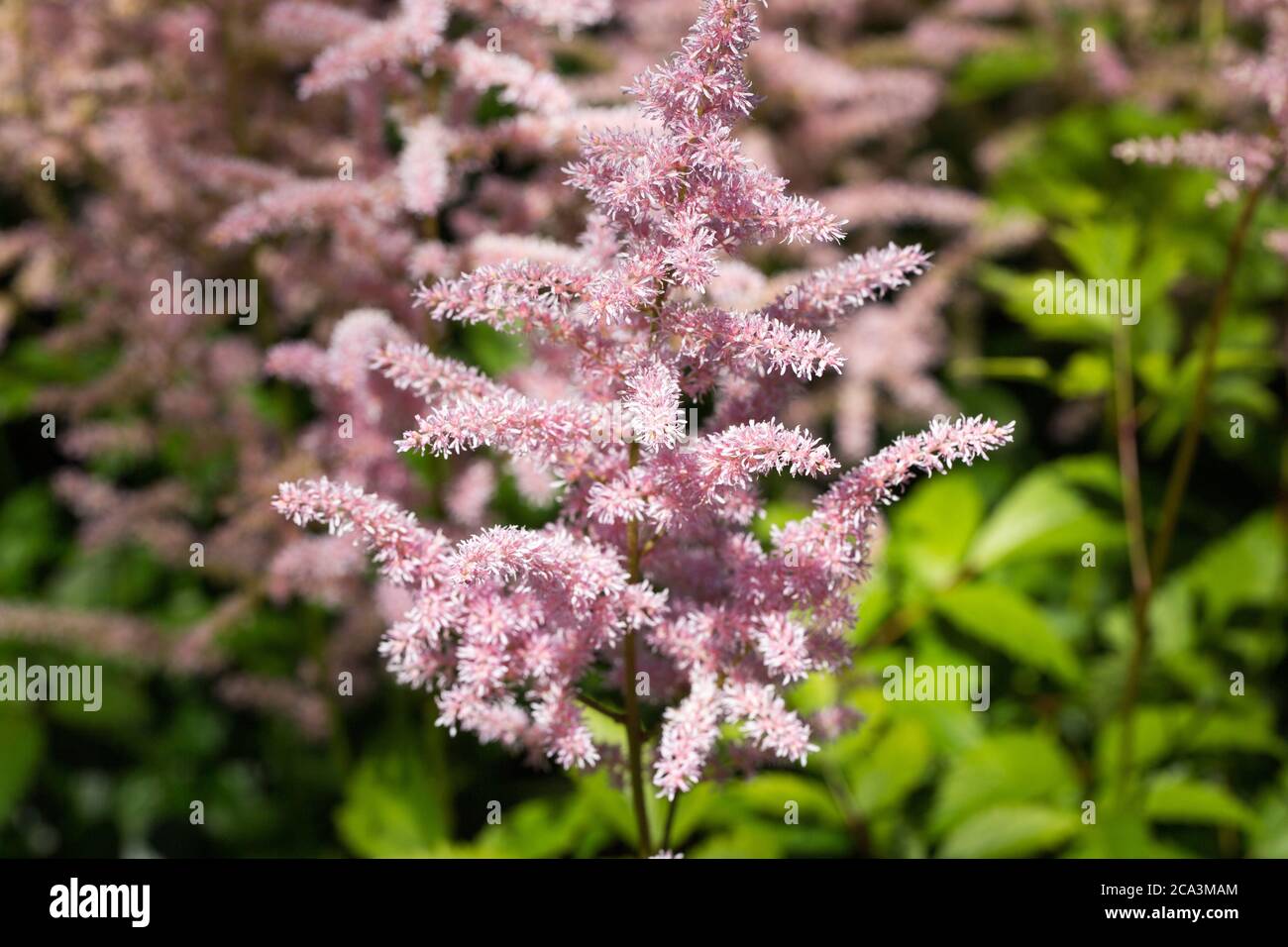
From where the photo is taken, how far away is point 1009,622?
177 centimetres

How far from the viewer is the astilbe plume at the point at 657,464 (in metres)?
0.96

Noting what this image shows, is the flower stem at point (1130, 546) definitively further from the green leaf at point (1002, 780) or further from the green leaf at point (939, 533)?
the green leaf at point (939, 533)

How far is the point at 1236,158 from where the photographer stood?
1.55 m

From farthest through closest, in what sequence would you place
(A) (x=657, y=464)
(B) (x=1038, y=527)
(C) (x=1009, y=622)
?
(B) (x=1038, y=527) < (C) (x=1009, y=622) < (A) (x=657, y=464)

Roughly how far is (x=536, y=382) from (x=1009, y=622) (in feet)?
2.49

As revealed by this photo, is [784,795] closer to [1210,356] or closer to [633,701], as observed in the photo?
[633,701]

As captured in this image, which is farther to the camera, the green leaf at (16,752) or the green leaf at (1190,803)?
the green leaf at (16,752)

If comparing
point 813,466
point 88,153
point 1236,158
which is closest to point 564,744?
point 813,466

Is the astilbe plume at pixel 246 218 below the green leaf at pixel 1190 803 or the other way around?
the other way around

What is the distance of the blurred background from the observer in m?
1.69

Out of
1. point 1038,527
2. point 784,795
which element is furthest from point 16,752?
point 1038,527

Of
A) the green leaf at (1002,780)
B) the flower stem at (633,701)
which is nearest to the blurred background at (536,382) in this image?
the green leaf at (1002,780)

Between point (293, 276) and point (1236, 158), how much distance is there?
1.40m

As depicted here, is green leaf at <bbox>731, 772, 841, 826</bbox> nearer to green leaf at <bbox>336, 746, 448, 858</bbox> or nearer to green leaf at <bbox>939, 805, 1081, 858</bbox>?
green leaf at <bbox>939, 805, 1081, 858</bbox>
